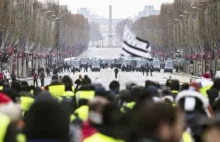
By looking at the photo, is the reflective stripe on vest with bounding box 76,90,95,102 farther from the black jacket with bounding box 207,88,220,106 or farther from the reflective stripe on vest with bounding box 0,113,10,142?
the reflective stripe on vest with bounding box 0,113,10,142

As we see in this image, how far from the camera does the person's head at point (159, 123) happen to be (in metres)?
4.66

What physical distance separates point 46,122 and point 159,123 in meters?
0.79

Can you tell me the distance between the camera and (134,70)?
380 feet

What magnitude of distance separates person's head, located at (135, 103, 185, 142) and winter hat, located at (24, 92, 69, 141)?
0.55 m

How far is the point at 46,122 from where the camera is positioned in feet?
16.0

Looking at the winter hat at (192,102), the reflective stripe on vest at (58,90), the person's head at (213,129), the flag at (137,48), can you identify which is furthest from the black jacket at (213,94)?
the person's head at (213,129)

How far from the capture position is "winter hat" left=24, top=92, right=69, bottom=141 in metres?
4.88

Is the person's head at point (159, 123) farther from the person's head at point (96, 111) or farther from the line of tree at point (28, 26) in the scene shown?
the line of tree at point (28, 26)

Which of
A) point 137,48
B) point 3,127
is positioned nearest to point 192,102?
point 3,127

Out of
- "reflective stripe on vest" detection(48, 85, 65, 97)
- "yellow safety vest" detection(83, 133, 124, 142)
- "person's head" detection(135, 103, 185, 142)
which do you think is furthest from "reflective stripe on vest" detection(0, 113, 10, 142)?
"reflective stripe on vest" detection(48, 85, 65, 97)

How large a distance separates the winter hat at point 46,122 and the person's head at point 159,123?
1.81 feet

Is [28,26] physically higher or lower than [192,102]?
lower

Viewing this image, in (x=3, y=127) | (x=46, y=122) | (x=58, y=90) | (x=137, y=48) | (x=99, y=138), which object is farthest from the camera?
(x=137, y=48)

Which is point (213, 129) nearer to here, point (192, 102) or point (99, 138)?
A: point (99, 138)
